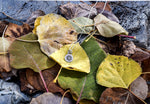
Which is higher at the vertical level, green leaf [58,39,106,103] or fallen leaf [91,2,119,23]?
fallen leaf [91,2,119,23]

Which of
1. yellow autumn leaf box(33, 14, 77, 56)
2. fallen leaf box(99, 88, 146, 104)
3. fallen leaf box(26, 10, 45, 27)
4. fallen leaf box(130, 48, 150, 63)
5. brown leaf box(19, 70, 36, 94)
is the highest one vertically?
fallen leaf box(26, 10, 45, 27)

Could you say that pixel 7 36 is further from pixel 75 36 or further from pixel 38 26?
pixel 75 36

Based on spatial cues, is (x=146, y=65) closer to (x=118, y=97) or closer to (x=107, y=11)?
(x=118, y=97)

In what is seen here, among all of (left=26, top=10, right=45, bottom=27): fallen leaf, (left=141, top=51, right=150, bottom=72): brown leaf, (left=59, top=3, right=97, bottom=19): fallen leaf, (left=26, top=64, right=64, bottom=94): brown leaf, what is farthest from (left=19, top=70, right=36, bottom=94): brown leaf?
(left=141, top=51, right=150, bottom=72): brown leaf

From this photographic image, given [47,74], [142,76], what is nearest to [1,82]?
[47,74]

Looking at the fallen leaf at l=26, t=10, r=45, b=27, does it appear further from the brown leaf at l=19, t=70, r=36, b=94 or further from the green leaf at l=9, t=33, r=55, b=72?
the brown leaf at l=19, t=70, r=36, b=94

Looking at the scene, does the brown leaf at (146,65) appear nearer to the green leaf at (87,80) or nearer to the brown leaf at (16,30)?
the green leaf at (87,80)
